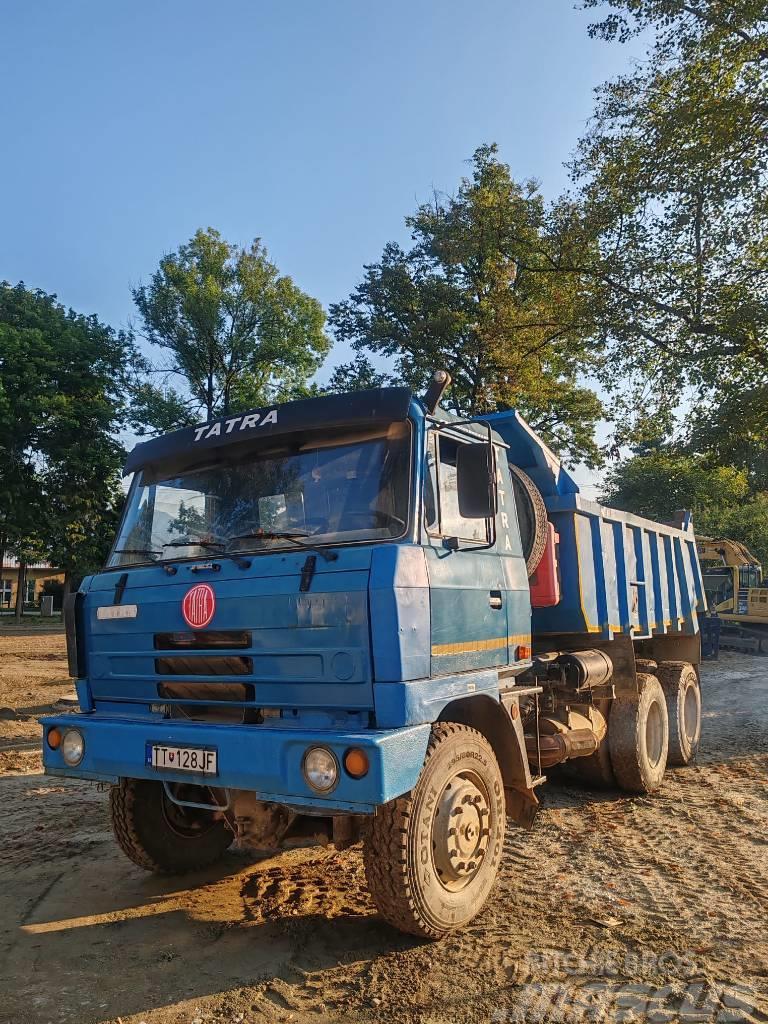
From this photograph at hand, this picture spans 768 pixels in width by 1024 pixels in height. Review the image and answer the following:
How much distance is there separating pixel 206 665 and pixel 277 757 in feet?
2.64

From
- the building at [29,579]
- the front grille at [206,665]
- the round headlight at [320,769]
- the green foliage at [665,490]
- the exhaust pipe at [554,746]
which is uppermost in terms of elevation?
the green foliage at [665,490]

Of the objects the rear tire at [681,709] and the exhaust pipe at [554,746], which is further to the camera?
the rear tire at [681,709]

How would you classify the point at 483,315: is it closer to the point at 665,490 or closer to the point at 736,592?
the point at 736,592

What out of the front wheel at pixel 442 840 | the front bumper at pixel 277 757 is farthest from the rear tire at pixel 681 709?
the front bumper at pixel 277 757

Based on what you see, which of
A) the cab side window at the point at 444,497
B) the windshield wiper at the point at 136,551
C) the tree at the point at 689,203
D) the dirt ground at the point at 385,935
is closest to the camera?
the dirt ground at the point at 385,935

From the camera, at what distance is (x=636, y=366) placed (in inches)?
679

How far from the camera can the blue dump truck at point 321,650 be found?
3.71m

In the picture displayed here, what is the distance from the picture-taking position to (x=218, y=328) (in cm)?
3172

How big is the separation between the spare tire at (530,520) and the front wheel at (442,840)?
174cm

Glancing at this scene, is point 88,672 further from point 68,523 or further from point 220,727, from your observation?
point 68,523

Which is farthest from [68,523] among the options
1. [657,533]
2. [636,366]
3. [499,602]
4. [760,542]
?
[760,542]

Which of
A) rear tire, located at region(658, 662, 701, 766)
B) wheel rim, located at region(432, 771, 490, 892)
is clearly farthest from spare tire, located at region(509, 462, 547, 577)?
rear tire, located at region(658, 662, 701, 766)

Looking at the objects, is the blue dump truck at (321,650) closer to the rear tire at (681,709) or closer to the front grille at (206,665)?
A: the front grille at (206,665)

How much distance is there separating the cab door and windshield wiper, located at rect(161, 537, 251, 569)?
0.98 m
